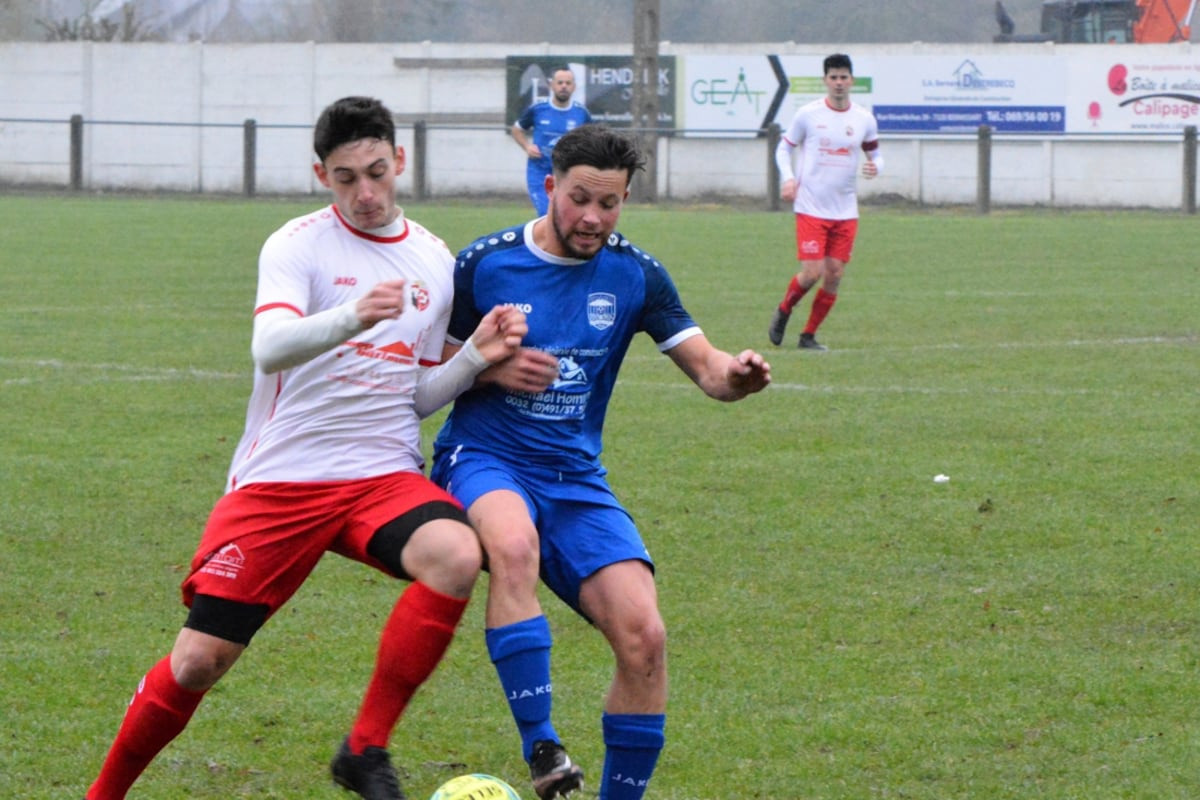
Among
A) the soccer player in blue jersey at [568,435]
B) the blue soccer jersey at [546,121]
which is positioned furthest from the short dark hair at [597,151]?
the blue soccer jersey at [546,121]

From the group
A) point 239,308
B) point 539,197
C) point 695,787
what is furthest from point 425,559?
point 539,197

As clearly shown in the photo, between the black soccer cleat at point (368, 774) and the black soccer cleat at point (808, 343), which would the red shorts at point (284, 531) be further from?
the black soccer cleat at point (808, 343)

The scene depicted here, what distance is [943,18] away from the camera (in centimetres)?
6388

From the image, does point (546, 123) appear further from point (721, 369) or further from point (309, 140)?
point (309, 140)

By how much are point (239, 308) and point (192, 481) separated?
24.3ft

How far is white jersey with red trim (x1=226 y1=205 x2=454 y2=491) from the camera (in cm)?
403

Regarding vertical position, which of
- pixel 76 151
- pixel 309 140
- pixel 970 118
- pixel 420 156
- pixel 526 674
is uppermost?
pixel 970 118

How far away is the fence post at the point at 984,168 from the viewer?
3111 centimetres

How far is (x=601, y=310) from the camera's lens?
14.1 ft

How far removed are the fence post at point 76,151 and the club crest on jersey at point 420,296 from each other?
33.1m

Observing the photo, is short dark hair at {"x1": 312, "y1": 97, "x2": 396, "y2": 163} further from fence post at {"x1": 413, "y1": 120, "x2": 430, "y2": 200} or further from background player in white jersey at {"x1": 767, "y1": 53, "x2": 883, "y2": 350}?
fence post at {"x1": 413, "y1": 120, "x2": 430, "y2": 200}

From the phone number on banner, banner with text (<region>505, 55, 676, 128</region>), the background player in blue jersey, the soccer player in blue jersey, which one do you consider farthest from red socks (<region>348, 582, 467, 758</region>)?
banner with text (<region>505, 55, 676, 128</region>)

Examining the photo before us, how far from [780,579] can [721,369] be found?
2.00 metres

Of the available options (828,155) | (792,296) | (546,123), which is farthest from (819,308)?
(546,123)
